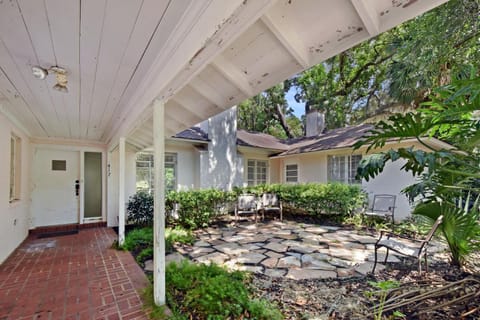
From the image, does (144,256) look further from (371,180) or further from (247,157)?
(371,180)

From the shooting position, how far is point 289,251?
4.51m

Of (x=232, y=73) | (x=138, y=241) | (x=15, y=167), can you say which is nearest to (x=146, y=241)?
(x=138, y=241)

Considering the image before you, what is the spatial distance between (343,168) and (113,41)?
8646mm

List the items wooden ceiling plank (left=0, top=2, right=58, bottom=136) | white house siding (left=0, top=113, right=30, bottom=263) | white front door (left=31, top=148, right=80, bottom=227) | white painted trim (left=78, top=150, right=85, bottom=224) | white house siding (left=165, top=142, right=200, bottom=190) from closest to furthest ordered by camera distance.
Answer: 1. wooden ceiling plank (left=0, top=2, right=58, bottom=136)
2. white house siding (left=0, top=113, right=30, bottom=263)
3. white front door (left=31, top=148, right=80, bottom=227)
4. white painted trim (left=78, top=150, right=85, bottom=224)
5. white house siding (left=165, top=142, right=200, bottom=190)

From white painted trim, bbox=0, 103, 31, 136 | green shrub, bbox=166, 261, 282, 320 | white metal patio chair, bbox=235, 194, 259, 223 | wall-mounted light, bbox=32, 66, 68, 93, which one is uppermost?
wall-mounted light, bbox=32, 66, 68, 93

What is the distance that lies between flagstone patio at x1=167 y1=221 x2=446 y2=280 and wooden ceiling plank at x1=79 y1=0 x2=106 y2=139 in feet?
9.93

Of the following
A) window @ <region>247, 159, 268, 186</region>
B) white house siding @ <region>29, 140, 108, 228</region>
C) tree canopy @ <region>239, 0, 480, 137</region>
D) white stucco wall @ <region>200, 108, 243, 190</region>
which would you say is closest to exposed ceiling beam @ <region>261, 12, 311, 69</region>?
tree canopy @ <region>239, 0, 480, 137</region>

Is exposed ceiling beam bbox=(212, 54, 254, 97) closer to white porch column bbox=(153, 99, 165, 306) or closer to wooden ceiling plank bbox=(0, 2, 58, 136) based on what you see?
white porch column bbox=(153, 99, 165, 306)

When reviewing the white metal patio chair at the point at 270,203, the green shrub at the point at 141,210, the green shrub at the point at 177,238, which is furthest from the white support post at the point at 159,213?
the white metal patio chair at the point at 270,203

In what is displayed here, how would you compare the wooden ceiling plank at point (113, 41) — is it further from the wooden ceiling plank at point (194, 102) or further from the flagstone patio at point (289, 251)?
the flagstone patio at point (289, 251)

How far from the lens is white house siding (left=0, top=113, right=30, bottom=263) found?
12.2 ft

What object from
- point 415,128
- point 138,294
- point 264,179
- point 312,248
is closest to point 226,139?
point 264,179

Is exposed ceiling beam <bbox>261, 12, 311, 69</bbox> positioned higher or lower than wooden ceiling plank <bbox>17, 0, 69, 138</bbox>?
lower

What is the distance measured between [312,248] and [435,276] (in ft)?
6.53
